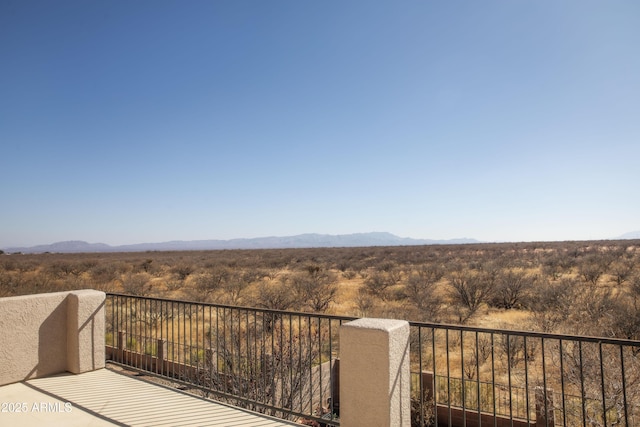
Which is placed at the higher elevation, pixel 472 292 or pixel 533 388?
pixel 472 292

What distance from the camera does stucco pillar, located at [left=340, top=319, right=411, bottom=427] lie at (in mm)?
3916

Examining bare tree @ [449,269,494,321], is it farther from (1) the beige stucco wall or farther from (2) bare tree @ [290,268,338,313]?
(1) the beige stucco wall

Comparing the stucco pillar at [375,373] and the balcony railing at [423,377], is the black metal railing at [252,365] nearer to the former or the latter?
the balcony railing at [423,377]

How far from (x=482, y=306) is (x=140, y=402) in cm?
1598

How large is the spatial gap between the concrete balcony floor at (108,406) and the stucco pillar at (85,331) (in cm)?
30

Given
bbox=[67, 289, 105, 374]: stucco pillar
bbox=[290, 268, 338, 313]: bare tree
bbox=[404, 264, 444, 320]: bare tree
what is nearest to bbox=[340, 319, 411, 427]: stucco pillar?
bbox=[67, 289, 105, 374]: stucco pillar

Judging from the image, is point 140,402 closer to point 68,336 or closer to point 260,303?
point 68,336

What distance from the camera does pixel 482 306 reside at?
59.5 feet

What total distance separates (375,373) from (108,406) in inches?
139

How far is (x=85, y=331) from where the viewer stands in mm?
6520

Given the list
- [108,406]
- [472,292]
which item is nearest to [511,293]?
[472,292]

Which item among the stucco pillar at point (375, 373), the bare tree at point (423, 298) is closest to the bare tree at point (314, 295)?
the bare tree at point (423, 298)

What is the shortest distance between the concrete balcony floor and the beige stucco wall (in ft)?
0.77

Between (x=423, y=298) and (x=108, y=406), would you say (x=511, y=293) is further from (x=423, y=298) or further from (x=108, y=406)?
(x=108, y=406)
